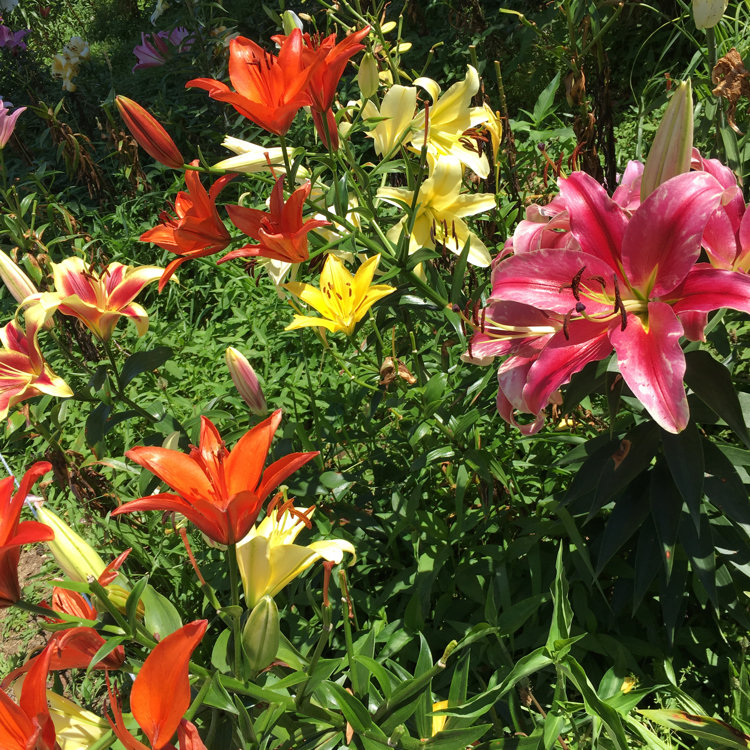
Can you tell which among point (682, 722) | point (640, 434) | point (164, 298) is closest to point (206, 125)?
point (164, 298)

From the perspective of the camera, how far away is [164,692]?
0.57 metres

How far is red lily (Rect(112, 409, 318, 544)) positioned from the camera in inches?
24.8

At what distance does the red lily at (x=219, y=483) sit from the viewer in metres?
0.63

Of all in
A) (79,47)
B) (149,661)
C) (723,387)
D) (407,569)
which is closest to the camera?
(149,661)

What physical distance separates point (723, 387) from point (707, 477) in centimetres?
25

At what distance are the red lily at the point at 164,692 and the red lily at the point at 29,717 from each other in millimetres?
51

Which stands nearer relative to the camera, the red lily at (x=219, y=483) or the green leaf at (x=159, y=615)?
the red lily at (x=219, y=483)

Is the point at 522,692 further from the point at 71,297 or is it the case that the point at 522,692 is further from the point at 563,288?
the point at 71,297

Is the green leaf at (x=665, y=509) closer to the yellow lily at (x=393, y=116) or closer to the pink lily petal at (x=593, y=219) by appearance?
the pink lily petal at (x=593, y=219)

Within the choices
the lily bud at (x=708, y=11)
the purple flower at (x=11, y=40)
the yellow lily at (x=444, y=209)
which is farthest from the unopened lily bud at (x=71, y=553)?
the purple flower at (x=11, y=40)

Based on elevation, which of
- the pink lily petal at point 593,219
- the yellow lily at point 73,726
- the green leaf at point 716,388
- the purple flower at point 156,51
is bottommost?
the purple flower at point 156,51

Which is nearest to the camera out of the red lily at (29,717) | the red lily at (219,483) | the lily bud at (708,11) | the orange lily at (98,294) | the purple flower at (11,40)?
the red lily at (29,717)

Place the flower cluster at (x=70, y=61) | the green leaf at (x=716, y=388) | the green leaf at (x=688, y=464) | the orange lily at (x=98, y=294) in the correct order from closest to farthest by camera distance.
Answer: the green leaf at (x=716, y=388)
the green leaf at (x=688, y=464)
the orange lily at (x=98, y=294)
the flower cluster at (x=70, y=61)

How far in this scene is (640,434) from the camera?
1.04 meters
